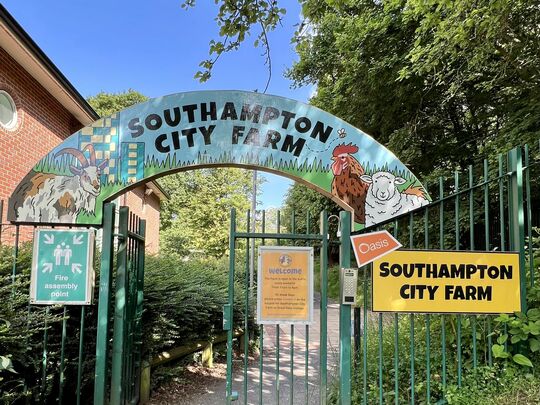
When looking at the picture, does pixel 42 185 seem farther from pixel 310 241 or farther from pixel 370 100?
pixel 370 100

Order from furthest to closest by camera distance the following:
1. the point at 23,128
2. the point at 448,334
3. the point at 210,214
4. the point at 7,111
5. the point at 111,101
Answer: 1. the point at 111,101
2. the point at 210,214
3. the point at 23,128
4. the point at 7,111
5. the point at 448,334

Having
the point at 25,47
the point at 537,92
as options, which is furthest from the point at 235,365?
the point at 537,92

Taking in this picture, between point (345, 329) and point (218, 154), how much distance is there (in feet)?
6.30

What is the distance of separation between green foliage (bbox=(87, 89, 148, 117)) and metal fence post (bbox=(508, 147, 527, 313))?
115ft

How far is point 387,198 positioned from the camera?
12.7ft

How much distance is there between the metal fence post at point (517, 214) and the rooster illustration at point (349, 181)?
132cm

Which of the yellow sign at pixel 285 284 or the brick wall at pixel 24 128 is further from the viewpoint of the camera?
the brick wall at pixel 24 128

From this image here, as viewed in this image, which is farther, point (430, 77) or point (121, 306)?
point (430, 77)

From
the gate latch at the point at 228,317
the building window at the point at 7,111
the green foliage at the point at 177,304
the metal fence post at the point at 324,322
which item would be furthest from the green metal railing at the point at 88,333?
the building window at the point at 7,111

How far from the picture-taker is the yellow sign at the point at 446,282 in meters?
3.68

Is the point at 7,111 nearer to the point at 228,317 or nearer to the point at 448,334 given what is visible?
the point at 228,317

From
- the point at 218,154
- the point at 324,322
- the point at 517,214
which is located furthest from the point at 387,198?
the point at 218,154

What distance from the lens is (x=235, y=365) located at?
7.24m

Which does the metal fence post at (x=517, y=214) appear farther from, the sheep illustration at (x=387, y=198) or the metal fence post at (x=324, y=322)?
the metal fence post at (x=324, y=322)
